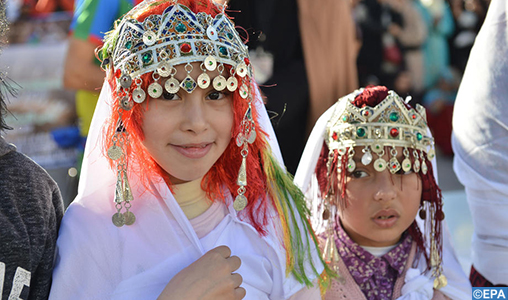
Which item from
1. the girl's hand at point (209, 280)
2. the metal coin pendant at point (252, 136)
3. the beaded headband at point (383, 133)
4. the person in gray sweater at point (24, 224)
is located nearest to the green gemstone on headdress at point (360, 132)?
the beaded headband at point (383, 133)

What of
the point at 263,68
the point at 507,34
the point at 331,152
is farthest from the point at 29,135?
the point at 507,34

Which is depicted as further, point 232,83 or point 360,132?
point 360,132

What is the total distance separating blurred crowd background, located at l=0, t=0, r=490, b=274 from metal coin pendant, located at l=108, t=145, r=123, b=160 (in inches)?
27.3

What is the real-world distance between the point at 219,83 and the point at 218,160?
1.25ft

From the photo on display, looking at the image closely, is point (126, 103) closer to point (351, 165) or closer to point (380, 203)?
point (351, 165)

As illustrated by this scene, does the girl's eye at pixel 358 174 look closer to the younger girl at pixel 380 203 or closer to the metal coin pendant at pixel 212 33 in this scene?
the younger girl at pixel 380 203

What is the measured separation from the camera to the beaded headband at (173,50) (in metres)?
1.73

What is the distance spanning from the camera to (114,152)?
5.70 ft

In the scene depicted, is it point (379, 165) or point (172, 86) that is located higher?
point (172, 86)

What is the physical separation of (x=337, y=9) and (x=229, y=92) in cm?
159

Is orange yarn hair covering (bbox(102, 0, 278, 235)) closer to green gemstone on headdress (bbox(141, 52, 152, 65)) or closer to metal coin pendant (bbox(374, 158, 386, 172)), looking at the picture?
green gemstone on headdress (bbox(141, 52, 152, 65))

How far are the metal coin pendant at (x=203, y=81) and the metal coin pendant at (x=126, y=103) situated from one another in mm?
215

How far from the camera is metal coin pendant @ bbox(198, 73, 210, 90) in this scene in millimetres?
1722

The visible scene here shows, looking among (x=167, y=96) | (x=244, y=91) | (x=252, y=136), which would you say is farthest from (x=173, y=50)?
(x=252, y=136)
